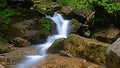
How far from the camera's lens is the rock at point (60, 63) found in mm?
9016

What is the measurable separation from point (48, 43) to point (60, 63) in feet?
14.3

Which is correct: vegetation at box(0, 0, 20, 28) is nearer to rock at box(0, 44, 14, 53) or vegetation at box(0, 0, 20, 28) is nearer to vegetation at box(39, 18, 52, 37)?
rock at box(0, 44, 14, 53)

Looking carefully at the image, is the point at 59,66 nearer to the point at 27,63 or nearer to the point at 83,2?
the point at 27,63

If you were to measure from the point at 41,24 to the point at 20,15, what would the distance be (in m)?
1.32

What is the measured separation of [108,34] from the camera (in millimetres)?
11188

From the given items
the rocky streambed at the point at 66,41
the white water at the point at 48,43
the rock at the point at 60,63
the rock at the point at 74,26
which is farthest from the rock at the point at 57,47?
the rock at the point at 74,26

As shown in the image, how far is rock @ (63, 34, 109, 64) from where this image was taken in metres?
9.41

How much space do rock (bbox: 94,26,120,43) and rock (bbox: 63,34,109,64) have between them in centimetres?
110

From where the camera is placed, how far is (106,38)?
1102cm

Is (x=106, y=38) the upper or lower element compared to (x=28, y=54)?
lower

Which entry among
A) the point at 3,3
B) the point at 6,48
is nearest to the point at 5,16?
the point at 3,3

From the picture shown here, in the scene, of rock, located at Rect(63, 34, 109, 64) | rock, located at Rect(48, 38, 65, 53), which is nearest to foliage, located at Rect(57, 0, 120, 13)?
rock, located at Rect(63, 34, 109, 64)

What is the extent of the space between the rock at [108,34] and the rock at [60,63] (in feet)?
6.74

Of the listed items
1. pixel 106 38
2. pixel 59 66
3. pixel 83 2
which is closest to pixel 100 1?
pixel 83 2
